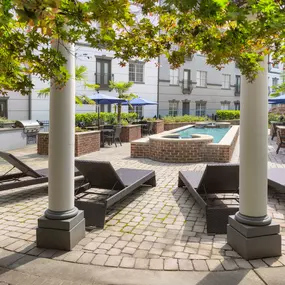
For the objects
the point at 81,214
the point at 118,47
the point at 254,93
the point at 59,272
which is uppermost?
the point at 118,47

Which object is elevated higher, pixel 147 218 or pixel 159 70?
pixel 159 70

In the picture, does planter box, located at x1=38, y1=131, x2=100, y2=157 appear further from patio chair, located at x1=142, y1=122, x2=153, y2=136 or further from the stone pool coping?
patio chair, located at x1=142, y1=122, x2=153, y2=136

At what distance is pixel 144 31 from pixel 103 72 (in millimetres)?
22861

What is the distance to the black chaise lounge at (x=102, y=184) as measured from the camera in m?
4.90

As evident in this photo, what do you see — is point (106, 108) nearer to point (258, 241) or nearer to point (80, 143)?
point (80, 143)

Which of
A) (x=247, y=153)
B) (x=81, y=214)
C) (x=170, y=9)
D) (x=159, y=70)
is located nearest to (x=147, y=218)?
(x=81, y=214)

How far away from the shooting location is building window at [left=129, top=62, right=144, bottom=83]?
27.7 meters

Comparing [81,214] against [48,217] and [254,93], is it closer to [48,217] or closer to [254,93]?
[48,217]

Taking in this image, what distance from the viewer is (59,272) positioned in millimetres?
3484

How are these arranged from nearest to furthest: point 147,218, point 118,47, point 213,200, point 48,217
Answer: point 118,47, point 48,217, point 147,218, point 213,200

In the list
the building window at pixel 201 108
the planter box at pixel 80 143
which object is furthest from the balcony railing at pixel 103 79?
the planter box at pixel 80 143

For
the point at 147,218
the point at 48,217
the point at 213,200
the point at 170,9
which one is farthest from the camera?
the point at 213,200

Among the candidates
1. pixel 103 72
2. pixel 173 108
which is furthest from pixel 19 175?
pixel 173 108

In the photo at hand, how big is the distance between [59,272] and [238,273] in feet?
6.28
